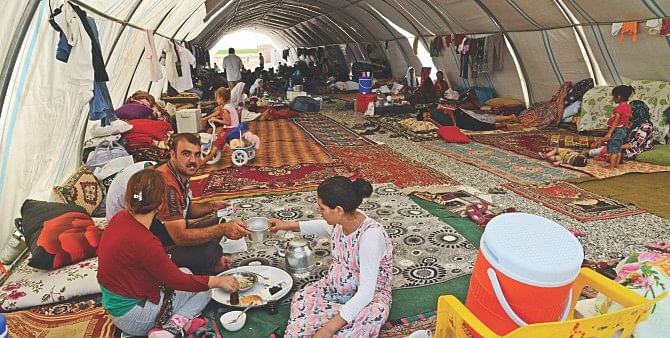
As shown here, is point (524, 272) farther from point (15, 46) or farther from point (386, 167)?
point (386, 167)

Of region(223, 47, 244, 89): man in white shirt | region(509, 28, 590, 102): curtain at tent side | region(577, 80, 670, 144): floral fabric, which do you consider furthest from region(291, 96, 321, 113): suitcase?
region(577, 80, 670, 144): floral fabric

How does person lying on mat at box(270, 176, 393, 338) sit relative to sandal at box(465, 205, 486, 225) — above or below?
above

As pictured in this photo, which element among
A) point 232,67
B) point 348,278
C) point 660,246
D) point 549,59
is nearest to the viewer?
point 348,278

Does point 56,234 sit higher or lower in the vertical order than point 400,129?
higher

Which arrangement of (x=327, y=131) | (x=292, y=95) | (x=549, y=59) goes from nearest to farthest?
(x=327, y=131)
(x=549, y=59)
(x=292, y=95)

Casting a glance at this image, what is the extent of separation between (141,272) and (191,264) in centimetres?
66

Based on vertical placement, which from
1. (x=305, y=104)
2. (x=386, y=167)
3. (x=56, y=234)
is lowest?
(x=386, y=167)

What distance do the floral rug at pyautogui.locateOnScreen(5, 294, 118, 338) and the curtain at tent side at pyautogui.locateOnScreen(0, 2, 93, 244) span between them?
101 centimetres

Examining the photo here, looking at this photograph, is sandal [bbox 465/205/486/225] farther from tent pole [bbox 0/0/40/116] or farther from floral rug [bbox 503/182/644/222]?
tent pole [bbox 0/0/40/116]

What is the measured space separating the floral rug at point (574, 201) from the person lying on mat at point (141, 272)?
3.50 m

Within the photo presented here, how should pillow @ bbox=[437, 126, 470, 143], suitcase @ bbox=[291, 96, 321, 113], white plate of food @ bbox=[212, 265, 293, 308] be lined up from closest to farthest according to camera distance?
white plate of food @ bbox=[212, 265, 293, 308] → pillow @ bbox=[437, 126, 470, 143] → suitcase @ bbox=[291, 96, 321, 113]

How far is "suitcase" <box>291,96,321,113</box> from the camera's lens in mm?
11130

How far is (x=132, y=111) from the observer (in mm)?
6164

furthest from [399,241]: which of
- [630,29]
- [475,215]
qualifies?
[630,29]
